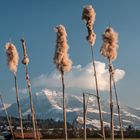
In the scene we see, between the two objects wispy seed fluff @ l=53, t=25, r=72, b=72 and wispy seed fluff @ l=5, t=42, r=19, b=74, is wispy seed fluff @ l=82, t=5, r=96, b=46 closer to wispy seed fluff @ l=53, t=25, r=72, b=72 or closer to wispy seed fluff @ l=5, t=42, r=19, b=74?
wispy seed fluff @ l=53, t=25, r=72, b=72

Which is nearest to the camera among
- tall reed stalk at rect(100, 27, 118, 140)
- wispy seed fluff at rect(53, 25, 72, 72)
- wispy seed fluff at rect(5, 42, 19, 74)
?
wispy seed fluff at rect(53, 25, 72, 72)

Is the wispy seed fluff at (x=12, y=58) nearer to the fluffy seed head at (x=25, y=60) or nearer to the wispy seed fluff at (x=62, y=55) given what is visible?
the fluffy seed head at (x=25, y=60)

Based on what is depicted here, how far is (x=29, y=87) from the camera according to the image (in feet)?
61.8

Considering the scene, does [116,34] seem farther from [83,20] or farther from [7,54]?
[7,54]

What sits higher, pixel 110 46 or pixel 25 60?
pixel 110 46

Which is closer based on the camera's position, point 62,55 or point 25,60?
point 62,55

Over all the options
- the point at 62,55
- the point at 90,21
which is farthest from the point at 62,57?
the point at 90,21

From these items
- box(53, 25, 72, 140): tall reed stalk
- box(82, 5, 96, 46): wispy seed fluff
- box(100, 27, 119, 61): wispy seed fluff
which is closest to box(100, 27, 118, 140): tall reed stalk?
box(100, 27, 119, 61): wispy seed fluff

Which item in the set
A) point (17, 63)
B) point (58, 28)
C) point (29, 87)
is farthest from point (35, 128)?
point (58, 28)

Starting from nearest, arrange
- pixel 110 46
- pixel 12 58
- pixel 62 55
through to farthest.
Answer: pixel 62 55, pixel 110 46, pixel 12 58

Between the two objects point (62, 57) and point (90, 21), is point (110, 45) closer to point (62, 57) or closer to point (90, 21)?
point (90, 21)

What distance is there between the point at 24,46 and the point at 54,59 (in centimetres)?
142

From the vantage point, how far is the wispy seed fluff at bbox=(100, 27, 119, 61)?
1886 centimetres

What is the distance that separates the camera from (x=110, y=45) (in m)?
19.0
